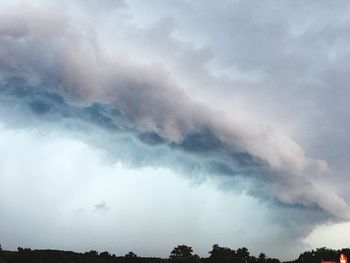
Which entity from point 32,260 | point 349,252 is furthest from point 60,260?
point 349,252

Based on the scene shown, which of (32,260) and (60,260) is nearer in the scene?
(32,260)

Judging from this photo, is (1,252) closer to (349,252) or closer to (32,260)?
(32,260)

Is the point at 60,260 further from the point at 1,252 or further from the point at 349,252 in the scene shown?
the point at 349,252

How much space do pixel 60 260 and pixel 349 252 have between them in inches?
4769

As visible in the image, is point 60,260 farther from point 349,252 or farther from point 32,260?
point 349,252

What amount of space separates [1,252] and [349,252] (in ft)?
466

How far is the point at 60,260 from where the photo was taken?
196875 millimetres

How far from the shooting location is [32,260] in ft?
598

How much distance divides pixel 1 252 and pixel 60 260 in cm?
2435

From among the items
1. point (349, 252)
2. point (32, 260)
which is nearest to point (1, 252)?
point (32, 260)

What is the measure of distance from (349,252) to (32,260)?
425 ft

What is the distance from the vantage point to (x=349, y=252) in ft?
655

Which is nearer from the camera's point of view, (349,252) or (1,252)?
(1,252)

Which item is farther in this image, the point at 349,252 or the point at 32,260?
the point at 349,252
